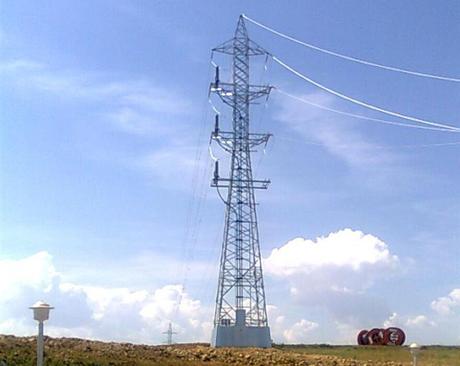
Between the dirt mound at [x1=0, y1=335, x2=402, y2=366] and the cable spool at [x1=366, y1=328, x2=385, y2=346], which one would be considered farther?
the cable spool at [x1=366, y1=328, x2=385, y2=346]

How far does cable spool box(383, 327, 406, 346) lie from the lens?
261ft

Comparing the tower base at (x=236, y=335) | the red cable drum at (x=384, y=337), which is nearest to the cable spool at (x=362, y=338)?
the red cable drum at (x=384, y=337)

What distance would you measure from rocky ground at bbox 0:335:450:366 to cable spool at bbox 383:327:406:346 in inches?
1439

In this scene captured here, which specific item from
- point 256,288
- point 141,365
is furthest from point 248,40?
point 141,365

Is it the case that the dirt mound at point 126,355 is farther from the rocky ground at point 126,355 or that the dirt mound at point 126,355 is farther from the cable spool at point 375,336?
the cable spool at point 375,336

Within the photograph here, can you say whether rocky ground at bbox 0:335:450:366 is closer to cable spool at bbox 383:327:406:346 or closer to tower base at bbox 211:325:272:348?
tower base at bbox 211:325:272:348

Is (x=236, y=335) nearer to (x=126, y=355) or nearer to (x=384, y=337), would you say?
(x=126, y=355)

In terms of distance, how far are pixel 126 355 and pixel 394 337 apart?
1988 inches

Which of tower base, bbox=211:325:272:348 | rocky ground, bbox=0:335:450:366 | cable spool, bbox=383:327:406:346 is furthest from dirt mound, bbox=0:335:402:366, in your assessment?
cable spool, bbox=383:327:406:346

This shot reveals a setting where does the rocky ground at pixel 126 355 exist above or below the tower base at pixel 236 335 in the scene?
below

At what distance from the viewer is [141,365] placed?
3183 centimetres

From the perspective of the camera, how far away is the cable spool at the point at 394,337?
7950cm

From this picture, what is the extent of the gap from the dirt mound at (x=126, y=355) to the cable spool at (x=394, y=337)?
38020 mm

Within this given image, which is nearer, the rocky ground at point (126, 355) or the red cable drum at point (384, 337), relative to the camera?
the rocky ground at point (126, 355)
